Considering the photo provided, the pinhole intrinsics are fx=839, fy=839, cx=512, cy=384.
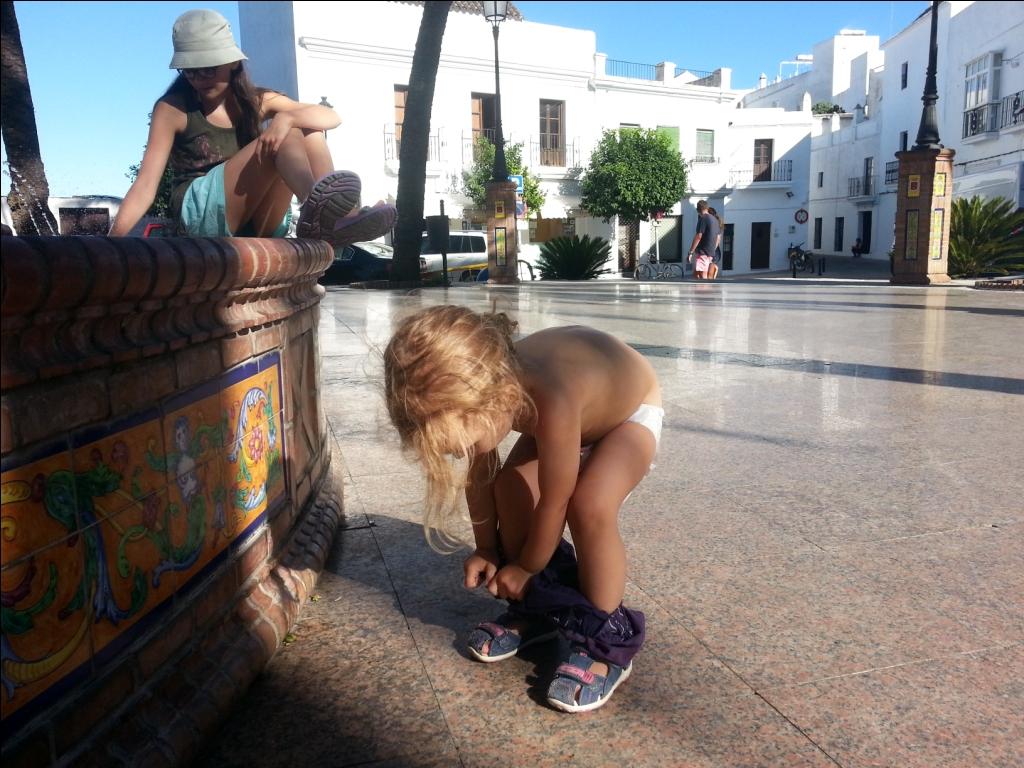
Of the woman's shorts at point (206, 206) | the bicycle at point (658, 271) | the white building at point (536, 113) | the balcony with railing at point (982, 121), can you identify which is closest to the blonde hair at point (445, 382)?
the woman's shorts at point (206, 206)

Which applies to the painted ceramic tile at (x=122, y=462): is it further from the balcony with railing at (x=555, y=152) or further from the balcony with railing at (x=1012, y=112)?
the balcony with railing at (x=555, y=152)

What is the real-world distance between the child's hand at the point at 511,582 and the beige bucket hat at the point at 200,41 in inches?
88.9

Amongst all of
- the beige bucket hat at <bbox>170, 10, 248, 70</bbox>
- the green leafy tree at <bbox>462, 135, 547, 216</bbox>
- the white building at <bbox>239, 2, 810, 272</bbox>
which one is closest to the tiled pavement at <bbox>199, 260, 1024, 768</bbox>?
the beige bucket hat at <bbox>170, 10, 248, 70</bbox>

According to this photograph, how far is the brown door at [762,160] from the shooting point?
36688 millimetres

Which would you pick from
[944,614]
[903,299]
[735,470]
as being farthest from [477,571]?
[903,299]

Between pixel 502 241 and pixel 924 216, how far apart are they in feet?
27.6

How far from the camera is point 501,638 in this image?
1.91 meters

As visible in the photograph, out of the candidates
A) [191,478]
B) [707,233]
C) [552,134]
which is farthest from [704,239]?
[552,134]

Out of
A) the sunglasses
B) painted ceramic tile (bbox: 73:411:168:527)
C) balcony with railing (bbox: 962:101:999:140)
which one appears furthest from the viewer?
balcony with railing (bbox: 962:101:999:140)

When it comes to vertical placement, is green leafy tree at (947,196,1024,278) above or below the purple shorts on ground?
above

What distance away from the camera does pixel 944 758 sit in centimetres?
148

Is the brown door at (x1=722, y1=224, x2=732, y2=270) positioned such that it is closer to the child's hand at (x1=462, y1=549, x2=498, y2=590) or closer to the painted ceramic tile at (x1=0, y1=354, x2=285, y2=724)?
the child's hand at (x1=462, y1=549, x2=498, y2=590)

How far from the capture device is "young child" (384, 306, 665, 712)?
161cm

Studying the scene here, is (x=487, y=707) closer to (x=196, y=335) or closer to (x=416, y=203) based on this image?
(x=196, y=335)
